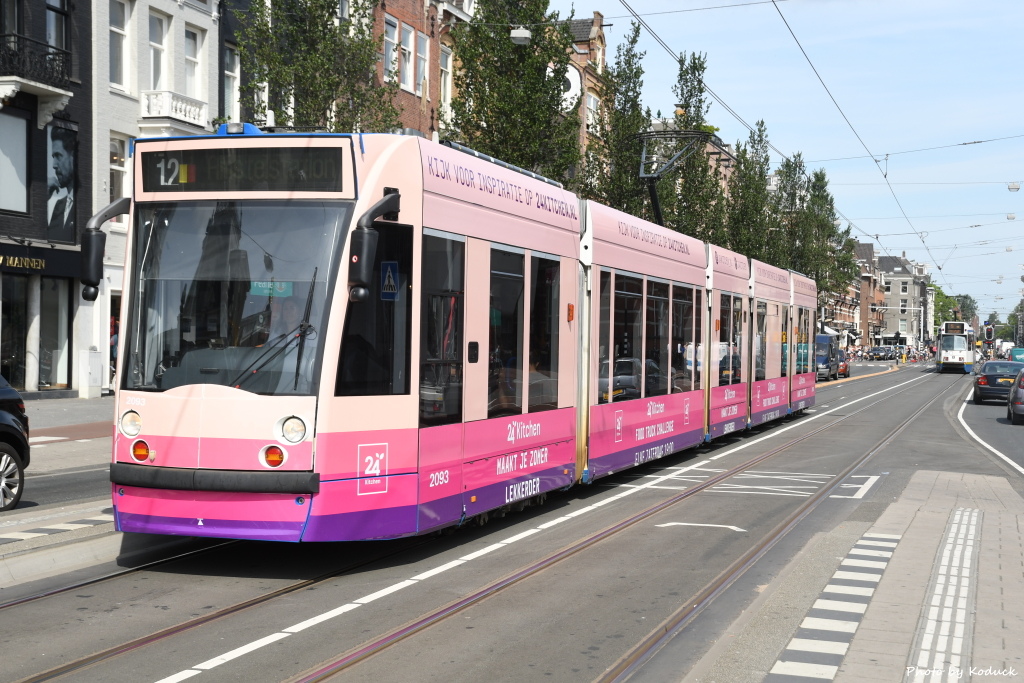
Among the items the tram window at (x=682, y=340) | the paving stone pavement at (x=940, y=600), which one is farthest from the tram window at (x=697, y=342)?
the paving stone pavement at (x=940, y=600)

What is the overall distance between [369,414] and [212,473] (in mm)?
1105

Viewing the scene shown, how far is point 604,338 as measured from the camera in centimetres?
1252

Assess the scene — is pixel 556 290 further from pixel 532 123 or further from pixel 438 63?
pixel 438 63

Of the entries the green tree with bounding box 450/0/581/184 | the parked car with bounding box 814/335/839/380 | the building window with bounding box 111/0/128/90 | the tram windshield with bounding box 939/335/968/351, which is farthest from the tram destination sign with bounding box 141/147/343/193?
the tram windshield with bounding box 939/335/968/351

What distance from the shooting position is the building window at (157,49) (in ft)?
98.2

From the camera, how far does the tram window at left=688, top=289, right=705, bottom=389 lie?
1673 cm

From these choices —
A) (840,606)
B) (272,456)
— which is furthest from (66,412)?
(840,606)

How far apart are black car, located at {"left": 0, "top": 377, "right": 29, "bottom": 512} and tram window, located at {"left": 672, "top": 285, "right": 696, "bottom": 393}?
320 inches

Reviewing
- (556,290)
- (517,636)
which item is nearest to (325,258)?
(517,636)

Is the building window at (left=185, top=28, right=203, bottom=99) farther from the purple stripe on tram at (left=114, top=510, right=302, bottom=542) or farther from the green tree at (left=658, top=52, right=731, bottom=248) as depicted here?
the purple stripe on tram at (left=114, top=510, right=302, bottom=542)

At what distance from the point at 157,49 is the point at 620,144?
13.1 m

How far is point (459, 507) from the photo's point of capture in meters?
9.05

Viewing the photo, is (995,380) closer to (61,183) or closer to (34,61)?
(61,183)

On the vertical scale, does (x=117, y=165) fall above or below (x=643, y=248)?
above
